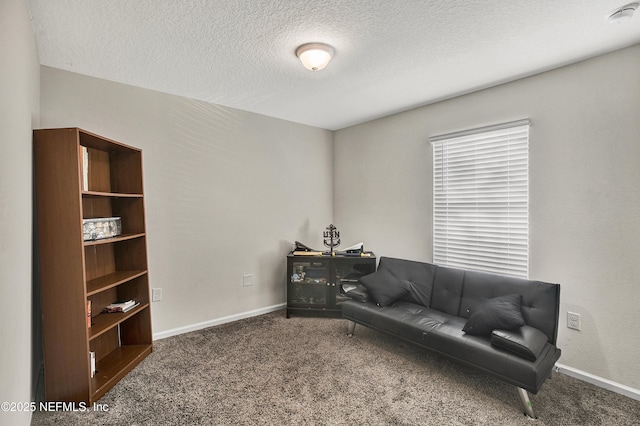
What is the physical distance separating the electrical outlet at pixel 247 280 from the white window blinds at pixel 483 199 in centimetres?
224

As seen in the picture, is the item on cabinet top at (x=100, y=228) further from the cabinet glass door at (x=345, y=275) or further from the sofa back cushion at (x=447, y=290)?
the sofa back cushion at (x=447, y=290)

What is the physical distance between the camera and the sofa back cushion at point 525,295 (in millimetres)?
2373

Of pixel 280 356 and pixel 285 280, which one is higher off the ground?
pixel 285 280

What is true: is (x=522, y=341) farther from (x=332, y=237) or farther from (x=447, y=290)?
(x=332, y=237)

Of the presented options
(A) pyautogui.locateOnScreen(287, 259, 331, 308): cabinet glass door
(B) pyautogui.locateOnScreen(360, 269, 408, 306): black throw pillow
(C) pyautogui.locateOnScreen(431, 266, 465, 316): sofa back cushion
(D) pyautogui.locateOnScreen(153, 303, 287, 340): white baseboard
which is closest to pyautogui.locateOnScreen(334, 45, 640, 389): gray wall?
(C) pyautogui.locateOnScreen(431, 266, 465, 316): sofa back cushion

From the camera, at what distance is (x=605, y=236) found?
2361 mm

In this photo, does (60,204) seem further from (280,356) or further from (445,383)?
(445,383)

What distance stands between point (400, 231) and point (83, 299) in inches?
125

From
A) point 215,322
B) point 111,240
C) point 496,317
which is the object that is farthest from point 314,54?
point 215,322

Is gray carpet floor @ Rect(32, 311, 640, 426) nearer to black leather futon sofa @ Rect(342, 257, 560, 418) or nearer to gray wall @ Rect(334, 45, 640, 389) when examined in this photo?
black leather futon sofa @ Rect(342, 257, 560, 418)

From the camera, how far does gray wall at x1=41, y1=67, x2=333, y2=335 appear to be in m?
2.91

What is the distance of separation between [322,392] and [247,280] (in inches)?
74.8

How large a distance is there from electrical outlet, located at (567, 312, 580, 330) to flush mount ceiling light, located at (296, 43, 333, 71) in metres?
2.81

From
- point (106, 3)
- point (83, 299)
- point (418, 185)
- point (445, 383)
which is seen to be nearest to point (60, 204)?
point (83, 299)
